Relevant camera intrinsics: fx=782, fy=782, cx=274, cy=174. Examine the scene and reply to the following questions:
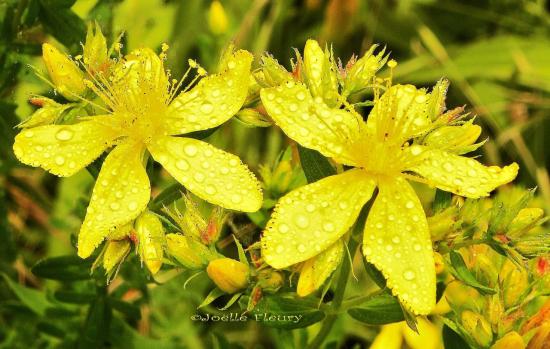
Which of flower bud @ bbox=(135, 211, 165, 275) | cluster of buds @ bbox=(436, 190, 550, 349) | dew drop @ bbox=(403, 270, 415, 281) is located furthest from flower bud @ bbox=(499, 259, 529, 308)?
flower bud @ bbox=(135, 211, 165, 275)

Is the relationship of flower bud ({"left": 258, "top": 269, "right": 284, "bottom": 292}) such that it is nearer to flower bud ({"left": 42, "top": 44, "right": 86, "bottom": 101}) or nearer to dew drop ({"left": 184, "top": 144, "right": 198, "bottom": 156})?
dew drop ({"left": 184, "top": 144, "right": 198, "bottom": 156})

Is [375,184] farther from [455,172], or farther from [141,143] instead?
[141,143]

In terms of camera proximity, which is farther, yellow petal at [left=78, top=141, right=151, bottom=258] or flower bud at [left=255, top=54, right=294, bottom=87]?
flower bud at [left=255, top=54, right=294, bottom=87]

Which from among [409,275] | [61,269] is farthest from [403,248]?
[61,269]

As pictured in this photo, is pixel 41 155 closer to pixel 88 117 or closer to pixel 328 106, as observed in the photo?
pixel 88 117

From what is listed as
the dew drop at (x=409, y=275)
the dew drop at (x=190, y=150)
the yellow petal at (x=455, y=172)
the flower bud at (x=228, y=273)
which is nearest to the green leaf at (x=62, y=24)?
the dew drop at (x=190, y=150)

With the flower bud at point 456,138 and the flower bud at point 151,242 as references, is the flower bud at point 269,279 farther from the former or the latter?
the flower bud at point 456,138

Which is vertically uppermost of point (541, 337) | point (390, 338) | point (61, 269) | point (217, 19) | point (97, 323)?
point (217, 19)
